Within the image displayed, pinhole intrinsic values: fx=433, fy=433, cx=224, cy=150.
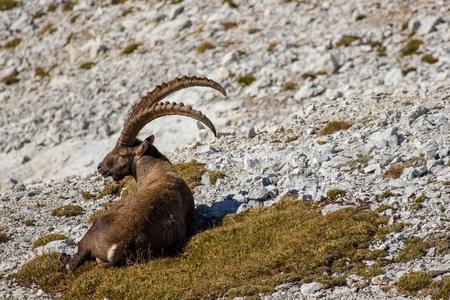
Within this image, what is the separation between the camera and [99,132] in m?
26.8

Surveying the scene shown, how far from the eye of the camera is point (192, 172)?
16.3 metres

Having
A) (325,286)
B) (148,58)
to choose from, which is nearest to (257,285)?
(325,286)

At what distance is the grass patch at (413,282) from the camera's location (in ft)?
24.4

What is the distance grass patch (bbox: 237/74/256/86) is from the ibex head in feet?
44.9

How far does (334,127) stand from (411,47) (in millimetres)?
12506

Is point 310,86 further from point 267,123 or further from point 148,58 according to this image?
point 148,58

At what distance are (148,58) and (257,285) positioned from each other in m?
25.4

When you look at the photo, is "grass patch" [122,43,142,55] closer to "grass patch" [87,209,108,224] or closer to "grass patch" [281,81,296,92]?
"grass patch" [281,81,296,92]

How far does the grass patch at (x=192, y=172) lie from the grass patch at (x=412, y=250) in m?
7.90

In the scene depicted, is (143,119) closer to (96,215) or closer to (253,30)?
(96,215)

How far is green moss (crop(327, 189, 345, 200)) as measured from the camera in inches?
475

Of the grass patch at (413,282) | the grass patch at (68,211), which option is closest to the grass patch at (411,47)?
the grass patch at (68,211)

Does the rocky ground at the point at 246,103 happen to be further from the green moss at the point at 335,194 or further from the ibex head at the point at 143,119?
the ibex head at the point at 143,119

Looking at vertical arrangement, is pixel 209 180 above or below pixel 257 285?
below
